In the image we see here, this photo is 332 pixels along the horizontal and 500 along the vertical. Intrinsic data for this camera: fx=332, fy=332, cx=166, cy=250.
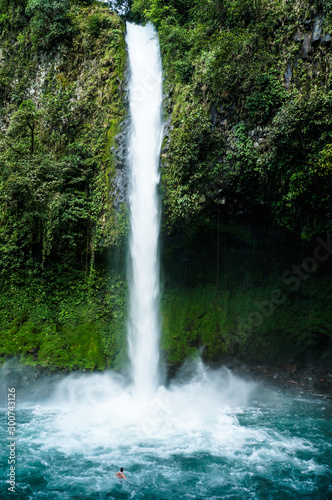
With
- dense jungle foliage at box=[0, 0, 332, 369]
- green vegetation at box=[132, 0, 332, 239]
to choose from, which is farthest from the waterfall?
green vegetation at box=[132, 0, 332, 239]

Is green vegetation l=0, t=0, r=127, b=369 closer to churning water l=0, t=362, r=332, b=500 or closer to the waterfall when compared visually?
the waterfall

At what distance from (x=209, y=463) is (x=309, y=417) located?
3.41 metres

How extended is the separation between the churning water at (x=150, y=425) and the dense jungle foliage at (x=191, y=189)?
624 mm

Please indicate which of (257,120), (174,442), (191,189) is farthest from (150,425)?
(257,120)

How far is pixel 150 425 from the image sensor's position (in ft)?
26.0

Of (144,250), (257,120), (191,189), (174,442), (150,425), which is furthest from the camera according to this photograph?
(144,250)

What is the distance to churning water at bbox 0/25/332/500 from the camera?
582 cm

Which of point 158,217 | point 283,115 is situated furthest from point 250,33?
point 158,217

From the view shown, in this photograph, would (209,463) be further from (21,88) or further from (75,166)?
(21,88)

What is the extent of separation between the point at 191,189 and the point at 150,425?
640 centimetres

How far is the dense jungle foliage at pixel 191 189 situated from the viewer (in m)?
8.70

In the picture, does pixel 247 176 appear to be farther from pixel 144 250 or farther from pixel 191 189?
pixel 144 250

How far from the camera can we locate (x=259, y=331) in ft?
35.4

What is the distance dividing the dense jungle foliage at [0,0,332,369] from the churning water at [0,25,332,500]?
624 millimetres
